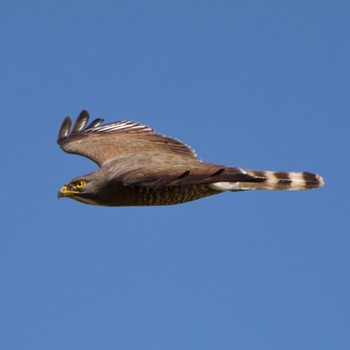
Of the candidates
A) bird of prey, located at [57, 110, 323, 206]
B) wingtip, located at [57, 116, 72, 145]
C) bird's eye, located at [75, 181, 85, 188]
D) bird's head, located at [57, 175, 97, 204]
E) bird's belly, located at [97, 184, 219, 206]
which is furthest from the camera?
wingtip, located at [57, 116, 72, 145]

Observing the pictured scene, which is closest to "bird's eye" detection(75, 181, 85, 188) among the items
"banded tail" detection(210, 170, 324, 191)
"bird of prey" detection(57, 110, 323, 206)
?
"bird of prey" detection(57, 110, 323, 206)

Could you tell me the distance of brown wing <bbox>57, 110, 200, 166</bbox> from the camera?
16812 mm

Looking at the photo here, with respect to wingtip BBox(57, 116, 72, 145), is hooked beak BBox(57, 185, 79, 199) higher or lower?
lower

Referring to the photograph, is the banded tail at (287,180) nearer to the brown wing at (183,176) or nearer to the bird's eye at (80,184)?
the brown wing at (183,176)

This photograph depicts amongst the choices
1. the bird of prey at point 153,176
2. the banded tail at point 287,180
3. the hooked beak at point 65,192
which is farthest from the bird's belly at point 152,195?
the banded tail at point 287,180

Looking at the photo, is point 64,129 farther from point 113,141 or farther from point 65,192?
point 65,192

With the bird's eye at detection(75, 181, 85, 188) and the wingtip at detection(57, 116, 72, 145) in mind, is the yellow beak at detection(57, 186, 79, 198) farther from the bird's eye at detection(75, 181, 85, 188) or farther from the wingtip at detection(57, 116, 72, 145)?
the wingtip at detection(57, 116, 72, 145)

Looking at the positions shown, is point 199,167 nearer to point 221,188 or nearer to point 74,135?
point 221,188

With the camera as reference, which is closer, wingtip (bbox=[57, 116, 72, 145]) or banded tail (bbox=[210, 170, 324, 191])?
banded tail (bbox=[210, 170, 324, 191])

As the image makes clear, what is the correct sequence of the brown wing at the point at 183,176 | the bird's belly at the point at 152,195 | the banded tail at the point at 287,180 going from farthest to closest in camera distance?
the banded tail at the point at 287,180 → the bird's belly at the point at 152,195 → the brown wing at the point at 183,176

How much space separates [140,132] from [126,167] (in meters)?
3.41

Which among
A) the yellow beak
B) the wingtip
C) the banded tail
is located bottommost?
the yellow beak

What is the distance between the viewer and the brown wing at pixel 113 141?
1681 cm

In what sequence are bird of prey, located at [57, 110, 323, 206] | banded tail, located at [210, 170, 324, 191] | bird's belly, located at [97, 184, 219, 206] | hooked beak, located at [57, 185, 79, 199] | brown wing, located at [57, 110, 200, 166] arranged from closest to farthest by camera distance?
bird of prey, located at [57, 110, 323, 206], bird's belly, located at [97, 184, 219, 206], hooked beak, located at [57, 185, 79, 199], banded tail, located at [210, 170, 324, 191], brown wing, located at [57, 110, 200, 166]
